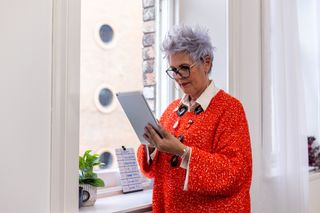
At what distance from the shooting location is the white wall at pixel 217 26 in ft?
6.94

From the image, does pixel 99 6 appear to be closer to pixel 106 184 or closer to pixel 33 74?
pixel 33 74

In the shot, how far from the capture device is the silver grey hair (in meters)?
1.48

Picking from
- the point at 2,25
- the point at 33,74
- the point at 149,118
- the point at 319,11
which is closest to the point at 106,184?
the point at 149,118

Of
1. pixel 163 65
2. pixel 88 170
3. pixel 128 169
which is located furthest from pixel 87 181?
pixel 163 65

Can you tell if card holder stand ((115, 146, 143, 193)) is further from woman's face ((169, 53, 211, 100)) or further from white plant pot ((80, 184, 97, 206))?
woman's face ((169, 53, 211, 100))

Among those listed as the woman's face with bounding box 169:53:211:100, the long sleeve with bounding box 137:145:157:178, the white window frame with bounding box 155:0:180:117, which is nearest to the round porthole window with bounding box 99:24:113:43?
the white window frame with bounding box 155:0:180:117

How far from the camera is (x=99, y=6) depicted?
6.07 ft

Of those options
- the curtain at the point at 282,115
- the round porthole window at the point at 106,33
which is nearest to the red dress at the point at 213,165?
the round porthole window at the point at 106,33

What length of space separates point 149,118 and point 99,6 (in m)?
0.79

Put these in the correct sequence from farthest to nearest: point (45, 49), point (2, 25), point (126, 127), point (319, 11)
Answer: point (319, 11)
point (126, 127)
point (45, 49)
point (2, 25)

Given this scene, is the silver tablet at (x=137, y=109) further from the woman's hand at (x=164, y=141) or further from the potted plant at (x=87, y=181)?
the potted plant at (x=87, y=181)

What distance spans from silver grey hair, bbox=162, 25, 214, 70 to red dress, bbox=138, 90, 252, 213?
184 millimetres

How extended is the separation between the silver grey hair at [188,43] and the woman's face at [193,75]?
2 cm

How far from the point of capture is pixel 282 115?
233 cm
